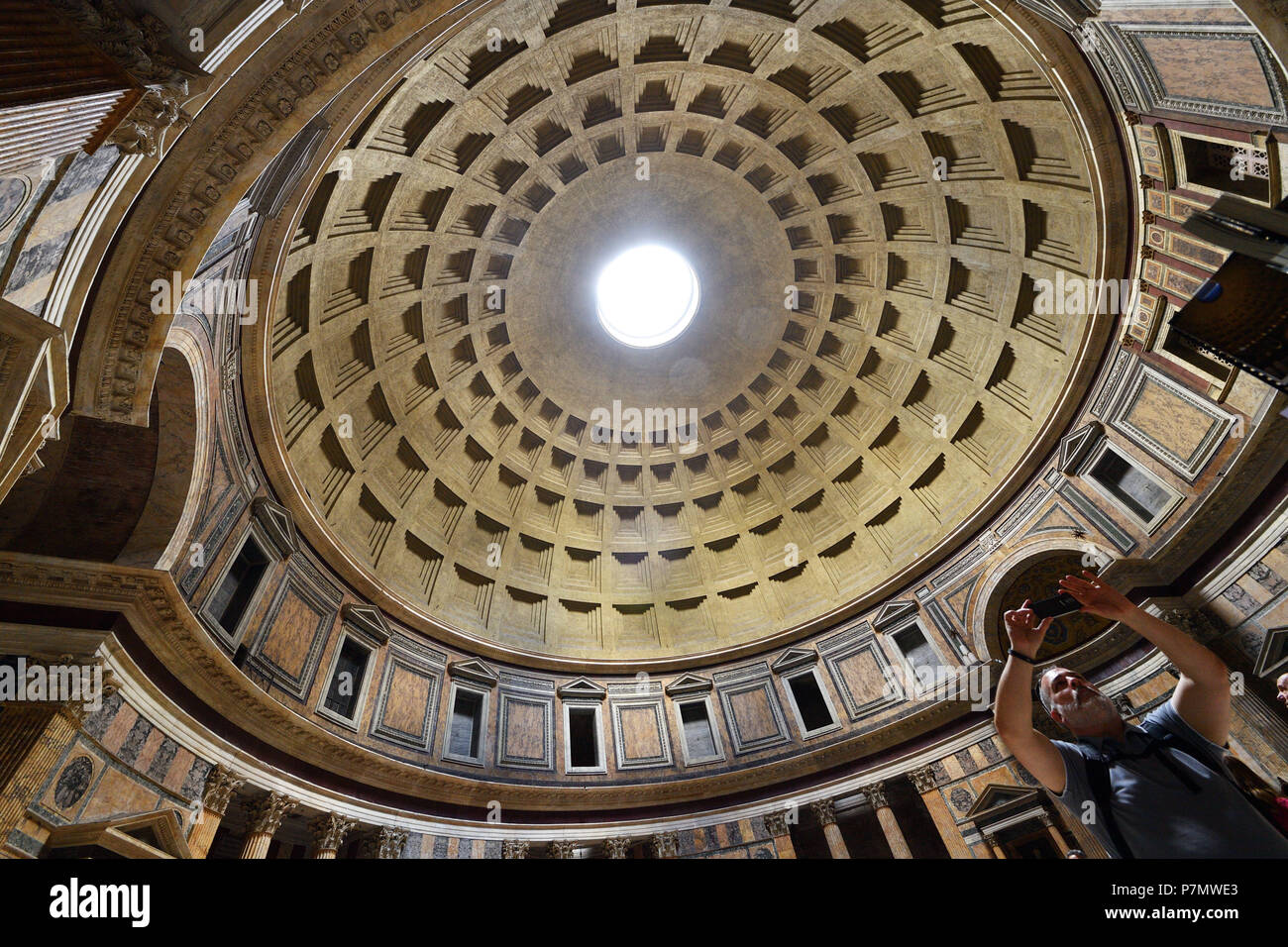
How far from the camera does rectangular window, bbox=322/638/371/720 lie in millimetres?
15805

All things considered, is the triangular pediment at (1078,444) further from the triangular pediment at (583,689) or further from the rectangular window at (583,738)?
the rectangular window at (583,738)

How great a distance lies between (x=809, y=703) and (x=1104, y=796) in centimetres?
1864

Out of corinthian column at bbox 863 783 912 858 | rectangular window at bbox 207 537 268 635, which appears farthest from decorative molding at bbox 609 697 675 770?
rectangular window at bbox 207 537 268 635

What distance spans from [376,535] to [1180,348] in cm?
2173

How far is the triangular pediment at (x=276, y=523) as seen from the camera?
14898 mm

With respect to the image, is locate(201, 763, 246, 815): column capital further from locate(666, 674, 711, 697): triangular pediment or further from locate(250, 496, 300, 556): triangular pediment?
locate(666, 674, 711, 697): triangular pediment

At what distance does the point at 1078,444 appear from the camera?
17.6 m

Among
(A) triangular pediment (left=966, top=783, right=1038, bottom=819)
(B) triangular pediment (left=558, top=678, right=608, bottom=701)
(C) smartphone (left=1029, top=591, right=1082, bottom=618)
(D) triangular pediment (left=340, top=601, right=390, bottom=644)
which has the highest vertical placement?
(D) triangular pediment (left=340, top=601, right=390, bottom=644)

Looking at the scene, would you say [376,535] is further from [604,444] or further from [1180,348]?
[1180,348]

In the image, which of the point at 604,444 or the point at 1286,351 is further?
the point at 604,444

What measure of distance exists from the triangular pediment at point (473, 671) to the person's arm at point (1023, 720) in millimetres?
17802

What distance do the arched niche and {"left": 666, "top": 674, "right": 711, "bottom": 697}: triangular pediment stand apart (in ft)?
50.0

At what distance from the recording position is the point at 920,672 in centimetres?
1925

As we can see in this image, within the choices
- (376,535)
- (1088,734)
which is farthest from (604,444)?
(1088,734)
